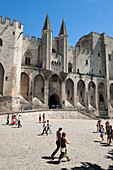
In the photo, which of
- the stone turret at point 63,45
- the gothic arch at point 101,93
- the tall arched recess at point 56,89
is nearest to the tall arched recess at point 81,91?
the gothic arch at point 101,93

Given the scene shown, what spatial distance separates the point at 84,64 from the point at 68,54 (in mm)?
5072

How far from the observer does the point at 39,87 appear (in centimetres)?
2739

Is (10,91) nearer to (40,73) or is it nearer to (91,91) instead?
(40,73)

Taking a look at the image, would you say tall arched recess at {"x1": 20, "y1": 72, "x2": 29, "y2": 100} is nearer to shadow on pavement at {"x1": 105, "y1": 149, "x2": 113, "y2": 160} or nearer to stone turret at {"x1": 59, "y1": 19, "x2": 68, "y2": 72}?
stone turret at {"x1": 59, "y1": 19, "x2": 68, "y2": 72}

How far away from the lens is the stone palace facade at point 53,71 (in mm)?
22516

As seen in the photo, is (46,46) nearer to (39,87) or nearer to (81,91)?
(39,87)

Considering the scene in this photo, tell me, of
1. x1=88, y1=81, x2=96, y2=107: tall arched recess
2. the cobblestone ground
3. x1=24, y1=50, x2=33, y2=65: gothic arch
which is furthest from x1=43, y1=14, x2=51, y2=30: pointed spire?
the cobblestone ground

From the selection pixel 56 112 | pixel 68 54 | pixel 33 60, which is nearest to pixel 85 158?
pixel 56 112

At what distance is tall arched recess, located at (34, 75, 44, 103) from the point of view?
27.1 metres

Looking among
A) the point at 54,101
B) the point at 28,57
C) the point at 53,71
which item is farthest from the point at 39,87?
the point at 28,57

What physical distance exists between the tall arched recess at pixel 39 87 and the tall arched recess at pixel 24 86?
177 cm

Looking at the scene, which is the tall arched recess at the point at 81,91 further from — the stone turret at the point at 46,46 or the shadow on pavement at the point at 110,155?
the shadow on pavement at the point at 110,155

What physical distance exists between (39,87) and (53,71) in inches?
170

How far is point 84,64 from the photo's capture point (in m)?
35.3
